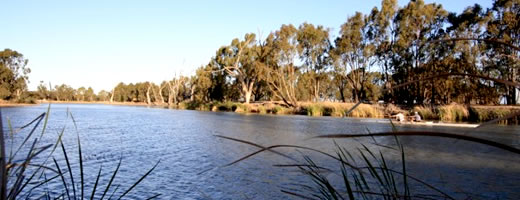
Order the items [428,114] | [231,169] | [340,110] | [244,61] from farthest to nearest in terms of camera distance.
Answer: [244,61], [340,110], [428,114], [231,169]

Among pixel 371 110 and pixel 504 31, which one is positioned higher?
pixel 504 31

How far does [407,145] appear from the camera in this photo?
13.3 meters

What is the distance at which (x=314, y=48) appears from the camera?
155 feet

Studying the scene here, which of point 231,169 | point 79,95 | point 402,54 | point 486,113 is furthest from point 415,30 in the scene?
point 79,95

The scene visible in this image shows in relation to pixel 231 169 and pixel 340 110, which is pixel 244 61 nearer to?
pixel 340 110

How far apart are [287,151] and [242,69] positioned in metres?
44.3

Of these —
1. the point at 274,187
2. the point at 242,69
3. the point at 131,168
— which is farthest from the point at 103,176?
the point at 242,69

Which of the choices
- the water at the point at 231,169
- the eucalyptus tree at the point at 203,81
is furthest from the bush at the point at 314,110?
the eucalyptus tree at the point at 203,81

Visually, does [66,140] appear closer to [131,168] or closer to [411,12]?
[131,168]

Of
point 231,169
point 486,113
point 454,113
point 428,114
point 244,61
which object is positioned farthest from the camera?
point 244,61

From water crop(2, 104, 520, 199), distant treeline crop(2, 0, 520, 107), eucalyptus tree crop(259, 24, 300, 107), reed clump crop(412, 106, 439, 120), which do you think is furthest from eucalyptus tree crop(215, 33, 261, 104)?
water crop(2, 104, 520, 199)

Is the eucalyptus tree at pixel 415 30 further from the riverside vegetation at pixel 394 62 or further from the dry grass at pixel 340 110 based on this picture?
the dry grass at pixel 340 110

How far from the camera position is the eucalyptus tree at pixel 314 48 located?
44969 millimetres

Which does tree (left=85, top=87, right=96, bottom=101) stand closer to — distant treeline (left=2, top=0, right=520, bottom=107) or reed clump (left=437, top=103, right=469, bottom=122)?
distant treeline (left=2, top=0, right=520, bottom=107)
